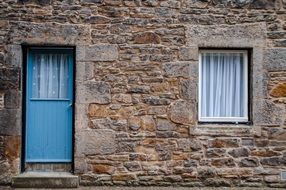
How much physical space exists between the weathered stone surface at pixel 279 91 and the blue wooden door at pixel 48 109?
337 centimetres

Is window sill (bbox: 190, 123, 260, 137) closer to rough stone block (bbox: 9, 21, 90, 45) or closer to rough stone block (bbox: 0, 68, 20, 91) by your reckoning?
rough stone block (bbox: 9, 21, 90, 45)

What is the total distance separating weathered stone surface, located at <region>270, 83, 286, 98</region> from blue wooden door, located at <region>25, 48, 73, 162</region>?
3368 mm

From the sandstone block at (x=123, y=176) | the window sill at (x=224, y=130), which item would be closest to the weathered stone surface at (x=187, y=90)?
the window sill at (x=224, y=130)

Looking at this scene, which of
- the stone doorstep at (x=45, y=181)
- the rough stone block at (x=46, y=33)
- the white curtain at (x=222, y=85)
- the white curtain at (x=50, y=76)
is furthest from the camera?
the white curtain at (x=222, y=85)

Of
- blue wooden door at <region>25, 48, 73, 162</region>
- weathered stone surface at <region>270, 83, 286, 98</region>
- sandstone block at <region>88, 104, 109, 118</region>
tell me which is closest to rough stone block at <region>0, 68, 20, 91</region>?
blue wooden door at <region>25, 48, 73, 162</region>

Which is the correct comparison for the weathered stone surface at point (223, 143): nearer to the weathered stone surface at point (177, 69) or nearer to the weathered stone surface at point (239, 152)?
the weathered stone surface at point (239, 152)

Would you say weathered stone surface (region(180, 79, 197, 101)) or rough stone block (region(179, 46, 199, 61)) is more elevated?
rough stone block (region(179, 46, 199, 61))

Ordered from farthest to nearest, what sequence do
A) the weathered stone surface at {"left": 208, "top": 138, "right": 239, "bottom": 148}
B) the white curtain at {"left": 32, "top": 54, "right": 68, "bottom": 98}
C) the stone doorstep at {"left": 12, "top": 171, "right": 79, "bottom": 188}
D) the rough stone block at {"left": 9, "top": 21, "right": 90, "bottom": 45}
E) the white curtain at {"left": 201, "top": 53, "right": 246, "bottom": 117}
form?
the white curtain at {"left": 201, "top": 53, "right": 246, "bottom": 117} → the white curtain at {"left": 32, "top": 54, "right": 68, "bottom": 98} → the weathered stone surface at {"left": 208, "top": 138, "right": 239, "bottom": 148} → the rough stone block at {"left": 9, "top": 21, "right": 90, "bottom": 45} → the stone doorstep at {"left": 12, "top": 171, "right": 79, "bottom": 188}

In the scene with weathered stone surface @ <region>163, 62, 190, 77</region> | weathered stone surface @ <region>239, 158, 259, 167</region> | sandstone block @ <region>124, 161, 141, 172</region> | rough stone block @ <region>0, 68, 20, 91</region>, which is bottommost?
sandstone block @ <region>124, 161, 141, 172</region>

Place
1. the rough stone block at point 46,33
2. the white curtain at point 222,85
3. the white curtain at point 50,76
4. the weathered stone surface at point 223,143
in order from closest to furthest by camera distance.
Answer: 1. the rough stone block at point 46,33
2. the weathered stone surface at point 223,143
3. the white curtain at point 50,76
4. the white curtain at point 222,85

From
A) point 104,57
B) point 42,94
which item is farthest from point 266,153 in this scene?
point 42,94

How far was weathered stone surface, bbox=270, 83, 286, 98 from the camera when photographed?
7191mm

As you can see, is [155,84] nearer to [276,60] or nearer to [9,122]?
[276,60]

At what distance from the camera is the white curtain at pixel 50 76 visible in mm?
7305
